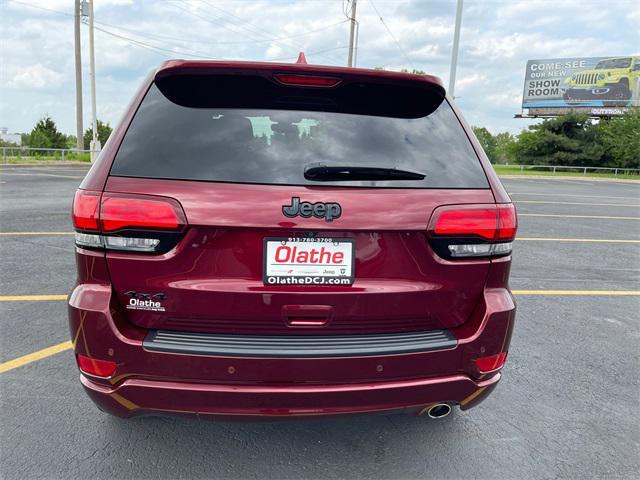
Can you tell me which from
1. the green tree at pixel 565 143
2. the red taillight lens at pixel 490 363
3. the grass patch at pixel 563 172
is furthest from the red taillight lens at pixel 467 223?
the green tree at pixel 565 143

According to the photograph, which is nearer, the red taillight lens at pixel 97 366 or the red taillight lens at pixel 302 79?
the red taillight lens at pixel 97 366

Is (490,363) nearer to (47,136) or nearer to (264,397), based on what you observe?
(264,397)

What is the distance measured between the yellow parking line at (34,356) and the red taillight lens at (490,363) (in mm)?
2910

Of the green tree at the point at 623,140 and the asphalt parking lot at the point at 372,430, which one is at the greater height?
the green tree at the point at 623,140

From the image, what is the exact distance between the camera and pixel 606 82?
56.2 metres

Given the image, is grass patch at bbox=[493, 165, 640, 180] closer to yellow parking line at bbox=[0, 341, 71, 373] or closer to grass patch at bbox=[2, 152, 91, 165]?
grass patch at bbox=[2, 152, 91, 165]

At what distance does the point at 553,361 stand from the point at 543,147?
51238 mm

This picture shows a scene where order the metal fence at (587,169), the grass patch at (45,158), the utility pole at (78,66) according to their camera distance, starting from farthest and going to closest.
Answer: the metal fence at (587,169) → the utility pole at (78,66) → the grass patch at (45,158)

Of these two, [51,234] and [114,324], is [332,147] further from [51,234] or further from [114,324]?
[51,234]

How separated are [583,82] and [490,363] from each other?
2624 inches

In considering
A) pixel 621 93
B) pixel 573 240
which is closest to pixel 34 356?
pixel 573 240

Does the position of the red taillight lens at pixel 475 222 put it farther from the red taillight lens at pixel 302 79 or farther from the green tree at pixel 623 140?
the green tree at pixel 623 140

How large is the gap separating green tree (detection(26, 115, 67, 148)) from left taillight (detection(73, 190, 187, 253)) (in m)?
60.9

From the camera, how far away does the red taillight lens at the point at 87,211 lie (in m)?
1.87
